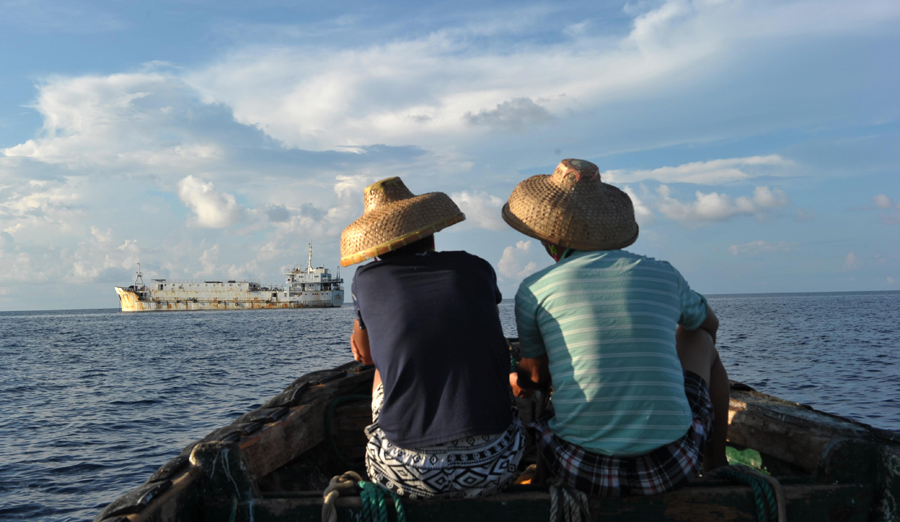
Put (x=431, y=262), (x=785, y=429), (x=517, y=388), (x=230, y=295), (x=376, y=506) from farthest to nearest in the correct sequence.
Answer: (x=230, y=295), (x=785, y=429), (x=517, y=388), (x=431, y=262), (x=376, y=506)

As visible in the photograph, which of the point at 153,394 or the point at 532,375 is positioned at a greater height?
the point at 532,375

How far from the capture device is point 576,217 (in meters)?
2.26

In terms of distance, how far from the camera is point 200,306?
84.8 meters

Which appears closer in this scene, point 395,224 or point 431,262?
point 431,262

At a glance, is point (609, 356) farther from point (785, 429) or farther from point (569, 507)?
point (785, 429)

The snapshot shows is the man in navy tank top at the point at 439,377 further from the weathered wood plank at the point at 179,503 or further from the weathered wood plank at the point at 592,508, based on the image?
the weathered wood plank at the point at 179,503

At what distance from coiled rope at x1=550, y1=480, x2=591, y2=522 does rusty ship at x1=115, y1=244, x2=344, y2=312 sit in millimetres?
83966

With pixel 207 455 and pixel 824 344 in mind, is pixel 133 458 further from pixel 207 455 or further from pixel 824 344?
pixel 824 344

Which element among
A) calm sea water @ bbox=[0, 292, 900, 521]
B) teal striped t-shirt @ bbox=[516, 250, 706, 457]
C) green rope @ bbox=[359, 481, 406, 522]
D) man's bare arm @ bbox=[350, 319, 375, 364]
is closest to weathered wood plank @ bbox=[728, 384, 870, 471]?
teal striped t-shirt @ bbox=[516, 250, 706, 457]

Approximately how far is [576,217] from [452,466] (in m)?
1.04

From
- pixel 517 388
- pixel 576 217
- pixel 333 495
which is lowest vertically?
pixel 333 495

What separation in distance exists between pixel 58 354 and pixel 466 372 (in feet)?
114

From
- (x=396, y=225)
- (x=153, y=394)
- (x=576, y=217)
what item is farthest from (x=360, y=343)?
(x=153, y=394)

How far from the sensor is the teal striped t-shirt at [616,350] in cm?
195
